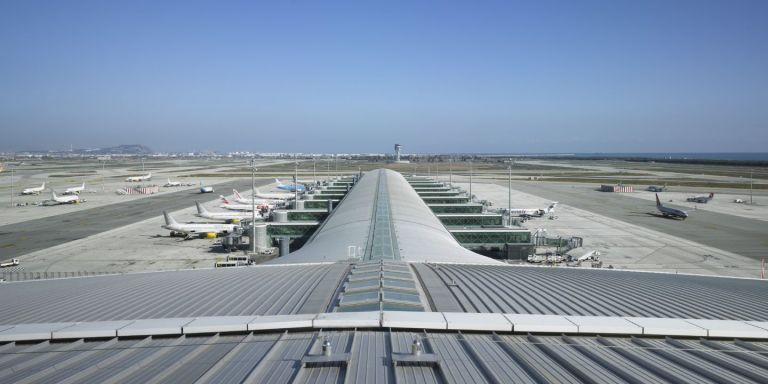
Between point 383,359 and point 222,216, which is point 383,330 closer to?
point 383,359

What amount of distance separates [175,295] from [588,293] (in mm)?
15230

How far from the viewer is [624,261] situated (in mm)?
44875

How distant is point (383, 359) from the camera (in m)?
10.1

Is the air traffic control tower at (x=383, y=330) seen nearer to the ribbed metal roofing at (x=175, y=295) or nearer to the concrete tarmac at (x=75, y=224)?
the ribbed metal roofing at (x=175, y=295)

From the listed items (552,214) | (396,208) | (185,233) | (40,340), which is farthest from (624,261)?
(185,233)

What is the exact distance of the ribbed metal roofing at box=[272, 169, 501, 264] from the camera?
25094 mm

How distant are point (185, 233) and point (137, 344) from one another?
49196 mm

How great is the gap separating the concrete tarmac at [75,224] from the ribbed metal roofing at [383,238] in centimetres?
3706

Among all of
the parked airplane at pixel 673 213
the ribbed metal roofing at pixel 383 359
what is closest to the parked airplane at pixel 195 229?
the ribbed metal roofing at pixel 383 359

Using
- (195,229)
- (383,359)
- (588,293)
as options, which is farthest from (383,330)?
(195,229)

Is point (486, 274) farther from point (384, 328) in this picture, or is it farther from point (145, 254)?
point (145, 254)

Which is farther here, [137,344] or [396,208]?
[396,208]

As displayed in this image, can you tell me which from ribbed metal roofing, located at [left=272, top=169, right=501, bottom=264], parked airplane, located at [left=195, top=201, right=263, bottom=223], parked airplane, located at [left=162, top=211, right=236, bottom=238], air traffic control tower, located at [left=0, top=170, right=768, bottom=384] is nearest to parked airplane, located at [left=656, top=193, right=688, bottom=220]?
ribbed metal roofing, located at [left=272, top=169, right=501, bottom=264]

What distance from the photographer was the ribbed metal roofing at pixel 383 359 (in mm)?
9422
